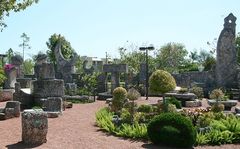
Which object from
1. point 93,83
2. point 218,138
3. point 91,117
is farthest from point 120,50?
point 218,138

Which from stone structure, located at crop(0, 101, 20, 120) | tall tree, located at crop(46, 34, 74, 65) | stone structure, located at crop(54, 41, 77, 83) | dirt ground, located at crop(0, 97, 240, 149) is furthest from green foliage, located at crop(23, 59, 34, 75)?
dirt ground, located at crop(0, 97, 240, 149)

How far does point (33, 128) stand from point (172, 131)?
14.3ft

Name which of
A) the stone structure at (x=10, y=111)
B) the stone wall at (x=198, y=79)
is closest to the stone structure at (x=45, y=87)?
the stone structure at (x=10, y=111)

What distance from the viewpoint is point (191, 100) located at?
24.4 meters

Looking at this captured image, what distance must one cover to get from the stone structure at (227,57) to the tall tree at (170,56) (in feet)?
87.9

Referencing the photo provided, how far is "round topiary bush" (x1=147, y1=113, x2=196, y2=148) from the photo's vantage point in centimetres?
1202

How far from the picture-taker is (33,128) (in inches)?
476

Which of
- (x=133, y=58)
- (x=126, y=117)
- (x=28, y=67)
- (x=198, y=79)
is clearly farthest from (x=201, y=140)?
(x=28, y=67)

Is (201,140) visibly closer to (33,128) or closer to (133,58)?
(33,128)

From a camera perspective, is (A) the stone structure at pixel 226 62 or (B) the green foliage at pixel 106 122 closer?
(B) the green foliage at pixel 106 122

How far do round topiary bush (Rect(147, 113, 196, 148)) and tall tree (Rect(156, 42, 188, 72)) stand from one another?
149 feet

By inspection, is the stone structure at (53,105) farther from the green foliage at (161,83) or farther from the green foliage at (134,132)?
the green foliage at (134,132)

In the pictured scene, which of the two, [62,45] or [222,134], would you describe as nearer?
[222,134]

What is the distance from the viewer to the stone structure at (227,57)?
30234mm
